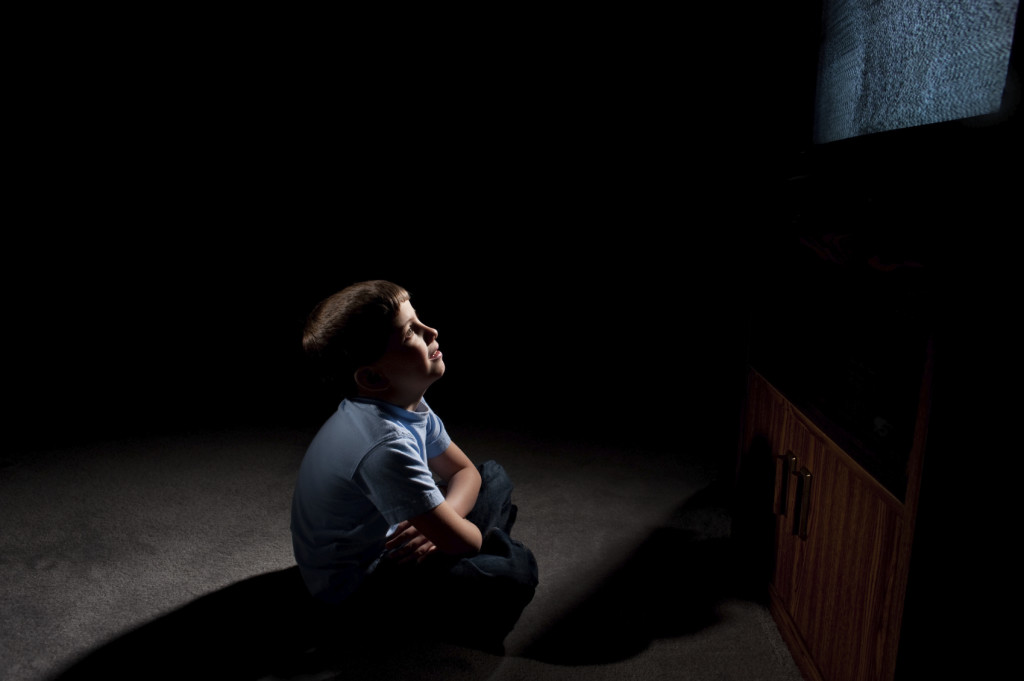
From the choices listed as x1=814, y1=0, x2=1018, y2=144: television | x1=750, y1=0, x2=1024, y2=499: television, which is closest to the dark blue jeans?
x1=750, y1=0, x2=1024, y2=499: television

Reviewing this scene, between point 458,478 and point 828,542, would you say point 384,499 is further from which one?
point 828,542

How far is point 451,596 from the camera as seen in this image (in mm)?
1202

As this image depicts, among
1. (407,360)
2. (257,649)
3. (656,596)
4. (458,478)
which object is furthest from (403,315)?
(656,596)

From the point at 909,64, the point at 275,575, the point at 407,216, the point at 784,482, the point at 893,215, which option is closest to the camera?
the point at 893,215

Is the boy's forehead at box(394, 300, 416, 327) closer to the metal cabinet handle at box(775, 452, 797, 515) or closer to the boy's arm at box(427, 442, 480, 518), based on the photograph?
the boy's arm at box(427, 442, 480, 518)

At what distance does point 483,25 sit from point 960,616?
8.04 ft

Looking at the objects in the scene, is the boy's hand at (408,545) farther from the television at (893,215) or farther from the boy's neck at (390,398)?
the television at (893,215)

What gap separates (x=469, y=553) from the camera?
122 centimetres

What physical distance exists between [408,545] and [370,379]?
0.32 metres

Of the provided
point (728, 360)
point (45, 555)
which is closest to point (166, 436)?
point (45, 555)

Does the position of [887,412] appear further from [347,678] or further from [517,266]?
[517,266]

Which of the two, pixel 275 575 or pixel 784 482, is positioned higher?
pixel 784 482

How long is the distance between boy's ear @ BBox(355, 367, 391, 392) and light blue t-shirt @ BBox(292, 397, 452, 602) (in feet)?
0.08

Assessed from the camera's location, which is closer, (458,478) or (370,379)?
(370,379)
